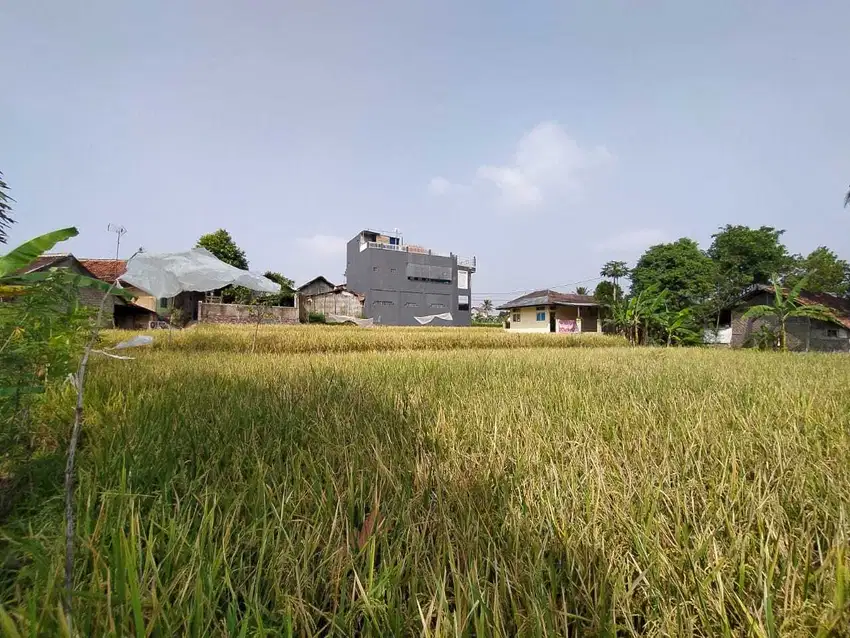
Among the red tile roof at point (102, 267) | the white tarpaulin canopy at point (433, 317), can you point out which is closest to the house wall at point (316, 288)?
the white tarpaulin canopy at point (433, 317)

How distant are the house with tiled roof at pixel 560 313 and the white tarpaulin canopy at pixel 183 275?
22010 mm

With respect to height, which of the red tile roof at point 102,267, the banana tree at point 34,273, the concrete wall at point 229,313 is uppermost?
the red tile roof at point 102,267

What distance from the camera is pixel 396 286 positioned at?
105 feet

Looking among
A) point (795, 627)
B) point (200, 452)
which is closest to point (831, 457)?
point (795, 627)

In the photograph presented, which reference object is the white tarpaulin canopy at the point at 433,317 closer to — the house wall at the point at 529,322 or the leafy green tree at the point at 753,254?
the house wall at the point at 529,322

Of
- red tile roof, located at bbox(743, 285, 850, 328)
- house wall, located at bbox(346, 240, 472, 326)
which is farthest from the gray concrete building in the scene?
red tile roof, located at bbox(743, 285, 850, 328)

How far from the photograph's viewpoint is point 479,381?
3.55 meters

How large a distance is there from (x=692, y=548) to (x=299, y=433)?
1.79 m

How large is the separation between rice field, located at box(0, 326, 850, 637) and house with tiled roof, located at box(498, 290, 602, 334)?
25491 millimetres

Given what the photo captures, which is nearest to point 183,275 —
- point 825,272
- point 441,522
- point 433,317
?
point 441,522

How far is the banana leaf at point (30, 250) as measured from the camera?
1.64 metres

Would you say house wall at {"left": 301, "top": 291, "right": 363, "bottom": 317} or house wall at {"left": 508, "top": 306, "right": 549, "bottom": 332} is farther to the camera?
house wall at {"left": 508, "top": 306, "right": 549, "bottom": 332}

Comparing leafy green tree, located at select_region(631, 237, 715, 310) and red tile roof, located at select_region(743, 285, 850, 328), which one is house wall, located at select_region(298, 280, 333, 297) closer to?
leafy green tree, located at select_region(631, 237, 715, 310)

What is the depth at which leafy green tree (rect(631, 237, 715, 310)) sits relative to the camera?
70.5 ft
